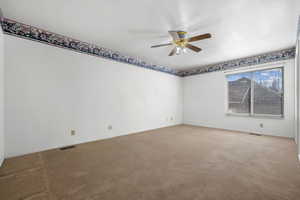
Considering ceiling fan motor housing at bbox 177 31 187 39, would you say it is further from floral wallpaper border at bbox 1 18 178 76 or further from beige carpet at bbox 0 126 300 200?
beige carpet at bbox 0 126 300 200

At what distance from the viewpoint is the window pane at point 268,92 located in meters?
3.77

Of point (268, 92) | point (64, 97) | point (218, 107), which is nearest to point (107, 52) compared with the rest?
point (64, 97)

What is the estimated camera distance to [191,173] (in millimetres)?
1801

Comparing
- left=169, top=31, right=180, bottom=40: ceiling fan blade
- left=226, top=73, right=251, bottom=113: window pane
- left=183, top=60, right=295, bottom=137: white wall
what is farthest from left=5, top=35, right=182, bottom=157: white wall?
left=226, top=73, right=251, bottom=113: window pane

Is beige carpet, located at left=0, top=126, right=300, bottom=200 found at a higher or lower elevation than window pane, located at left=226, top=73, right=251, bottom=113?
lower

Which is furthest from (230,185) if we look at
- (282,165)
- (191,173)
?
(282,165)

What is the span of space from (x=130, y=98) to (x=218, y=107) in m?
3.21

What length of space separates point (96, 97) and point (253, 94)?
4.77m

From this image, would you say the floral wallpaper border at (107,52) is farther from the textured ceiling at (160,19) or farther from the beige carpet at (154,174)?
the beige carpet at (154,174)

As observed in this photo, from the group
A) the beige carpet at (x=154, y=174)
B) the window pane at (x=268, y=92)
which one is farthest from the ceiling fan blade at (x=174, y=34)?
the window pane at (x=268, y=92)

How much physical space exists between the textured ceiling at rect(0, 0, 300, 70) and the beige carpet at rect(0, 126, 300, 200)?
7.72ft

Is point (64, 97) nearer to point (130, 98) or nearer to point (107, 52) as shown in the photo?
point (107, 52)

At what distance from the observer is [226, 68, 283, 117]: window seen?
3.80 m

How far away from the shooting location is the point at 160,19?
2.21 meters
